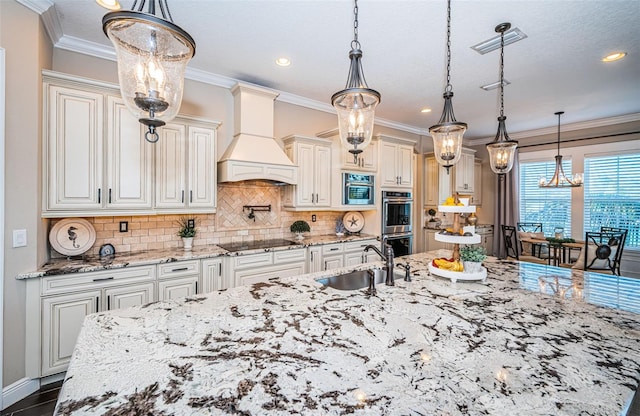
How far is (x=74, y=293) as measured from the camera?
2.26 metres

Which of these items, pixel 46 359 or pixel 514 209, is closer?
pixel 46 359

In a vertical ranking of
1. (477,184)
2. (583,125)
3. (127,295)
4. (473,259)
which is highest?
(583,125)

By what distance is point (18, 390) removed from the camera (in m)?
2.05

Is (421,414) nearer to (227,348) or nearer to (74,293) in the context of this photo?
(227,348)

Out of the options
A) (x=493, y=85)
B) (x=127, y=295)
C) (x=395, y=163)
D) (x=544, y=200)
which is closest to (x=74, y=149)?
(x=127, y=295)

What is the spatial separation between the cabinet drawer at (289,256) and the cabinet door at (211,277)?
61cm

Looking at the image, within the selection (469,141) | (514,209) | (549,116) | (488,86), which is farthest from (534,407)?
(469,141)

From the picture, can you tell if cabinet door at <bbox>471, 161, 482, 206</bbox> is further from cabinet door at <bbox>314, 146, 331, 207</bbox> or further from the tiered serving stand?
the tiered serving stand

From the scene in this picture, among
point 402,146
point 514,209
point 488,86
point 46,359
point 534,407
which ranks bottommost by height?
point 46,359

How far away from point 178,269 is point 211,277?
0.33m

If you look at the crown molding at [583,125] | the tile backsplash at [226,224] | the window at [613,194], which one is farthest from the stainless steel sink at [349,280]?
the crown molding at [583,125]

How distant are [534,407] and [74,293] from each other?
2921 millimetres

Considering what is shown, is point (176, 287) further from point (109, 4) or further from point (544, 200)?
point (544, 200)

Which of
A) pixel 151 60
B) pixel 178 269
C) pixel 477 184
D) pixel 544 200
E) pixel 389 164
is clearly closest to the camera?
pixel 151 60
